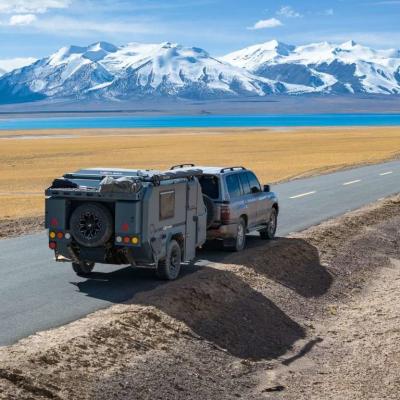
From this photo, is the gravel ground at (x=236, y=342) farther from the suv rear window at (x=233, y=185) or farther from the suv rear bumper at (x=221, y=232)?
the suv rear window at (x=233, y=185)

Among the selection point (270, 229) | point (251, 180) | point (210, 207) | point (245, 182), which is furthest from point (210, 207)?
point (270, 229)

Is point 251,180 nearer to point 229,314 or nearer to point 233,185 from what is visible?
point 233,185

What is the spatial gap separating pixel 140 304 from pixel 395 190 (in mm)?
22821

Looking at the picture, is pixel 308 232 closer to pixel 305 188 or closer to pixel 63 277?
pixel 63 277

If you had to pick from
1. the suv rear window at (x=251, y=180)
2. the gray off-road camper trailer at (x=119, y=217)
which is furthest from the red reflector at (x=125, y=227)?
the suv rear window at (x=251, y=180)

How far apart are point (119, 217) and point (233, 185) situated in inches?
198

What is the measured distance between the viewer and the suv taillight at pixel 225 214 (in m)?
17.1

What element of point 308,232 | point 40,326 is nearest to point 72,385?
point 40,326

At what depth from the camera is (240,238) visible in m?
18.2

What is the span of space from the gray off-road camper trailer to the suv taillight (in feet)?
7.57

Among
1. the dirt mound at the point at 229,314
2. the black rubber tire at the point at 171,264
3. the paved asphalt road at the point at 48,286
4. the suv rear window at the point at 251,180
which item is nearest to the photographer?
the paved asphalt road at the point at 48,286

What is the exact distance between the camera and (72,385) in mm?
9477

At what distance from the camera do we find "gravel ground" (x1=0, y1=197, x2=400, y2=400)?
9.96m

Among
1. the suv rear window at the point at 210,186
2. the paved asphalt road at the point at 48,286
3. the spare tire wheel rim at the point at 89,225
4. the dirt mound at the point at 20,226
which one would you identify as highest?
the suv rear window at the point at 210,186
